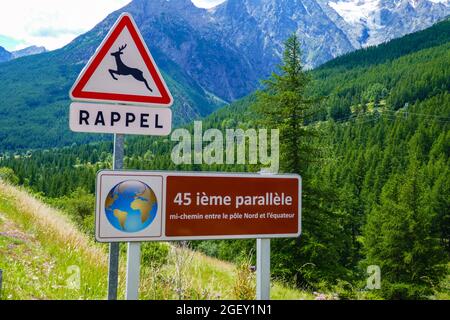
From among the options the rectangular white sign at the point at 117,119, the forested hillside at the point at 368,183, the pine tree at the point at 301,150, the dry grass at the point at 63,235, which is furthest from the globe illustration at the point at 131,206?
the pine tree at the point at 301,150

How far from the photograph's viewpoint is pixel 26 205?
7.98 m

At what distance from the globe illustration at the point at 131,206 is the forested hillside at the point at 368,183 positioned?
139 inches

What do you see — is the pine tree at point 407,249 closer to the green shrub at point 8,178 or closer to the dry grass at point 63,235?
the green shrub at point 8,178

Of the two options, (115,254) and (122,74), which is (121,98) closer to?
(122,74)

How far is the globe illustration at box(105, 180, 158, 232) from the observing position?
12.2 feet

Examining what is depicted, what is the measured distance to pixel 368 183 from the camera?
8788 cm

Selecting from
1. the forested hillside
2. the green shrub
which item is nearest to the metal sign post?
the forested hillside

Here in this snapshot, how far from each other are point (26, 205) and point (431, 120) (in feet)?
448

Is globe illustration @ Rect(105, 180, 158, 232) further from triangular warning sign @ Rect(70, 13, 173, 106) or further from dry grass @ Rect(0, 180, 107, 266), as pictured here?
dry grass @ Rect(0, 180, 107, 266)

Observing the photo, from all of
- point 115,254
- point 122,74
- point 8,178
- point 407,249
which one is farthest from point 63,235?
point 407,249

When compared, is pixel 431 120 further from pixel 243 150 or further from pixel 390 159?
pixel 243 150

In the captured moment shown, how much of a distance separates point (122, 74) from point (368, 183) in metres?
88.5

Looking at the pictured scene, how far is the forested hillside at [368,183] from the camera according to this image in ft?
72.8
